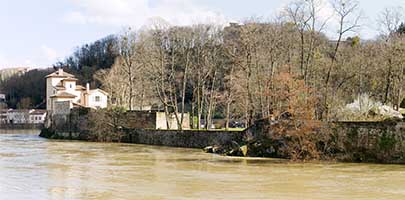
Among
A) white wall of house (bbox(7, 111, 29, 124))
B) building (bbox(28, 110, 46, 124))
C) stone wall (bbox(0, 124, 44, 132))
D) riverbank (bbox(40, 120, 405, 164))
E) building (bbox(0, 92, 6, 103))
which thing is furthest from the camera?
building (bbox(0, 92, 6, 103))

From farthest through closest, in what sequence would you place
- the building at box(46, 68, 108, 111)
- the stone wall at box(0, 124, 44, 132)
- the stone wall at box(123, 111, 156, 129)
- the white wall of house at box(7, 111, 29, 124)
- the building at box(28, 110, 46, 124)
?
the white wall of house at box(7, 111, 29, 124) < the building at box(28, 110, 46, 124) < the stone wall at box(0, 124, 44, 132) < the building at box(46, 68, 108, 111) < the stone wall at box(123, 111, 156, 129)

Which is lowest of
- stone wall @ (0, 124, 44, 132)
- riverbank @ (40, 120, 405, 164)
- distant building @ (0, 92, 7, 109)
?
riverbank @ (40, 120, 405, 164)

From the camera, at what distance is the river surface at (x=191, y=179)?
62.3 ft

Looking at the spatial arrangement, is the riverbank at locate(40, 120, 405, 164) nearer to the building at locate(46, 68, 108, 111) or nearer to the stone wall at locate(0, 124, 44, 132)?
the building at locate(46, 68, 108, 111)

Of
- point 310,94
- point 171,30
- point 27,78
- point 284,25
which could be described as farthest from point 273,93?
point 27,78

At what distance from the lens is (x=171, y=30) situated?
55844 mm

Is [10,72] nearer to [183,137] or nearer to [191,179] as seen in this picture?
[183,137]

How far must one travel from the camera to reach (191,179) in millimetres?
23125

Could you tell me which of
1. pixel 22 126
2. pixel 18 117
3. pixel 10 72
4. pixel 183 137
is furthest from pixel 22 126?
pixel 183 137

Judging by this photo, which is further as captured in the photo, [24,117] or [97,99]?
[24,117]

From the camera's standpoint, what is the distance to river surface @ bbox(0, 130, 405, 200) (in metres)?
19.0

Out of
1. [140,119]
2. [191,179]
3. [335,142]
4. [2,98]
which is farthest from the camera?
[2,98]

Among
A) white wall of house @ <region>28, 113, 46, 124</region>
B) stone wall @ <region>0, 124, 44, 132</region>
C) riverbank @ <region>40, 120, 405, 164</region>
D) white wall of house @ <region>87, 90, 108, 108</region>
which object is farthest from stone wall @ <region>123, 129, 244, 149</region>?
white wall of house @ <region>28, 113, 46, 124</region>

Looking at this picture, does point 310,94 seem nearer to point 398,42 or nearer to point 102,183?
point 398,42
